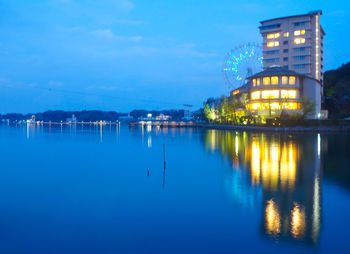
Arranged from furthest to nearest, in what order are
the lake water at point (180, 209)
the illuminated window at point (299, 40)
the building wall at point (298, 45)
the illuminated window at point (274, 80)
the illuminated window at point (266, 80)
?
the illuminated window at point (299, 40) < the building wall at point (298, 45) < the illuminated window at point (266, 80) < the illuminated window at point (274, 80) < the lake water at point (180, 209)

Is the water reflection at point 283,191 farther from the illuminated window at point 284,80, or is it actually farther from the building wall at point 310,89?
the building wall at point 310,89

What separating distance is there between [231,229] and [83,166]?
18113mm

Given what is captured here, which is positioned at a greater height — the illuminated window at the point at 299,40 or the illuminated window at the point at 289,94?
the illuminated window at the point at 299,40

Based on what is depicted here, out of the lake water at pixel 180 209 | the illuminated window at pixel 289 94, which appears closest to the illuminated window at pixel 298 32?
the illuminated window at pixel 289 94

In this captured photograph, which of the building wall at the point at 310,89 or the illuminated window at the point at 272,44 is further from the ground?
the illuminated window at the point at 272,44

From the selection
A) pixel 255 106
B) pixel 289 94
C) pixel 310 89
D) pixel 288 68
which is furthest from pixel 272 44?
pixel 255 106

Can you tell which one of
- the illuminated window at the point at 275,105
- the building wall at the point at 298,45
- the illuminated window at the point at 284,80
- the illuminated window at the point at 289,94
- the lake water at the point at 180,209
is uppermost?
the building wall at the point at 298,45

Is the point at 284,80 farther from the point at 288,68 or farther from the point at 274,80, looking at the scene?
the point at 288,68

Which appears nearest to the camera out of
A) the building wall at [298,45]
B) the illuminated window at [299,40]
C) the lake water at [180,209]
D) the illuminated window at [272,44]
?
the lake water at [180,209]

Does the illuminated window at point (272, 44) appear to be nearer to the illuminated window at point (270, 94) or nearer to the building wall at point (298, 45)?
the building wall at point (298, 45)

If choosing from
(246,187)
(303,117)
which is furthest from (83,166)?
(303,117)

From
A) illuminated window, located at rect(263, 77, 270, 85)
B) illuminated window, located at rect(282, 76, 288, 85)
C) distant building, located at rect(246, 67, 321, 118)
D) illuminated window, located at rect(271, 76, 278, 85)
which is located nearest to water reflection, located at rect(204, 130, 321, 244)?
distant building, located at rect(246, 67, 321, 118)

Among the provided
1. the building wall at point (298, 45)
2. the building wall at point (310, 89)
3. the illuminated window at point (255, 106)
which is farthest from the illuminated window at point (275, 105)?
the building wall at point (298, 45)

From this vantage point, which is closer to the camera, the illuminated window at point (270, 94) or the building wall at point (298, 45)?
the illuminated window at point (270, 94)
